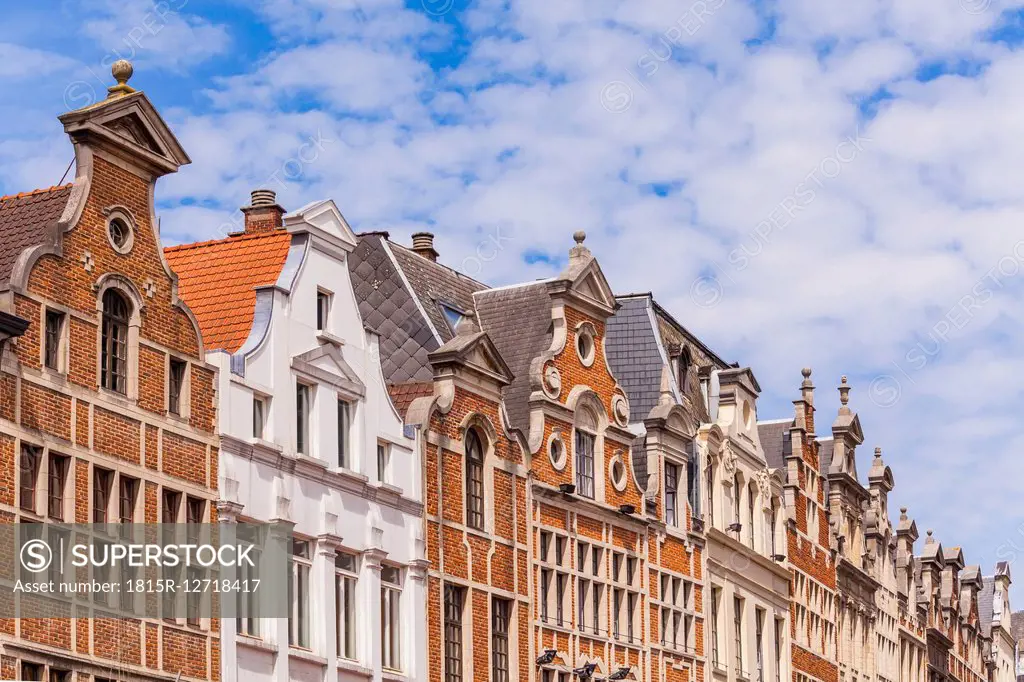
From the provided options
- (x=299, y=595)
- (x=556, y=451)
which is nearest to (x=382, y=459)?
(x=299, y=595)

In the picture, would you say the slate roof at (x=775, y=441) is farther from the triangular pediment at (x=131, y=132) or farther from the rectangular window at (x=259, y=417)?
the triangular pediment at (x=131, y=132)

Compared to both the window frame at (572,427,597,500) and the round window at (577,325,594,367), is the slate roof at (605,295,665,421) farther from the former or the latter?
the window frame at (572,427,597,500)

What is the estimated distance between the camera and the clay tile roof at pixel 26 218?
108 feet

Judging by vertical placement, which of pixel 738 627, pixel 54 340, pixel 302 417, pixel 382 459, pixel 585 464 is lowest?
pixel 738 627

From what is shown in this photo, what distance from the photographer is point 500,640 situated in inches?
1714

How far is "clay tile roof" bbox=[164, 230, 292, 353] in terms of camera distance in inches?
1489

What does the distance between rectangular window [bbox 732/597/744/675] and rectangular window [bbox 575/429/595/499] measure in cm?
867

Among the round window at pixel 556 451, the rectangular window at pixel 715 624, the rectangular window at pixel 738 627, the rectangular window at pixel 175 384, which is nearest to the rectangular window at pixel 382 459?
the rectangular window at pixel 175 384

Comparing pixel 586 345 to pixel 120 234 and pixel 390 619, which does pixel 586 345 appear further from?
pixel 120 234

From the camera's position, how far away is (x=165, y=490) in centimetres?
3384

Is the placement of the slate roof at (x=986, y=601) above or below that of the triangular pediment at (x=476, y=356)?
above

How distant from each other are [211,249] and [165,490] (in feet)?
26.2

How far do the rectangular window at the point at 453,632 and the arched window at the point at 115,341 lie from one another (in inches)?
410

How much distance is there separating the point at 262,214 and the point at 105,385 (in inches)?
513
